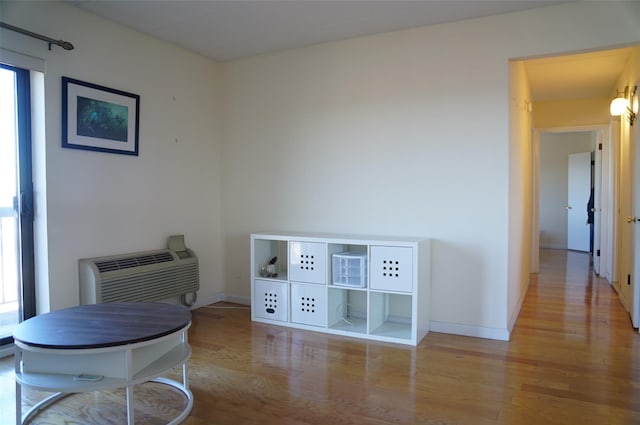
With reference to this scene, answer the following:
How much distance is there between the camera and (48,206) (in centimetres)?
301

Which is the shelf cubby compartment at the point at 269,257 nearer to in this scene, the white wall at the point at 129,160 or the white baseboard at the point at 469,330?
the white wall at the point at 129,160

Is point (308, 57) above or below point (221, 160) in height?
above

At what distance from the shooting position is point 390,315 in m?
3.75

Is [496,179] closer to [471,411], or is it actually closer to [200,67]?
[471,411]

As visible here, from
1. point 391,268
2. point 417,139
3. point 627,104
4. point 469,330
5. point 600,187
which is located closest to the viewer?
point 391,268

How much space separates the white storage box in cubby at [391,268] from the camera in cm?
324

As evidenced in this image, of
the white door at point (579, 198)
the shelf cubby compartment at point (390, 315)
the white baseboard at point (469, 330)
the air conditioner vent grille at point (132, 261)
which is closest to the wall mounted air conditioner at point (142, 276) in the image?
the air conditioner vent grille at point (132, 261)

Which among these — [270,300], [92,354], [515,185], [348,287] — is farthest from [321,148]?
[92,354]

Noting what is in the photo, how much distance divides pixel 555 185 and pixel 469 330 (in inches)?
284

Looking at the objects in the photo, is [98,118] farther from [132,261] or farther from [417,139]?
[417,139]

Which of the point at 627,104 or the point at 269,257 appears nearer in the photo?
the point at 269,257

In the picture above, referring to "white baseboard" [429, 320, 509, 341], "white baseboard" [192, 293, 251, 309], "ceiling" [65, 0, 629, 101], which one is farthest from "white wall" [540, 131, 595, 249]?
"white baseboard" [192, 293, 251, 309]

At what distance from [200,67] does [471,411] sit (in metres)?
3.83

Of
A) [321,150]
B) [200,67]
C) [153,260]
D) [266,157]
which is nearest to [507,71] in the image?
[321,150]
